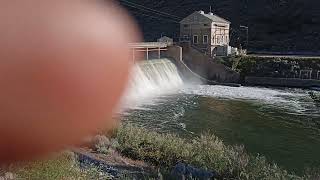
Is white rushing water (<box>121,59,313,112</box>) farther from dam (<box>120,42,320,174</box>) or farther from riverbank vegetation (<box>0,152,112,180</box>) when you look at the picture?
riverbank vegetation (<box>0,152,112,180</box>)

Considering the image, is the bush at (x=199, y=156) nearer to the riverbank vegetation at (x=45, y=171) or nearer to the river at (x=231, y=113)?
the riverbank vegetation at (x=45, y=171)

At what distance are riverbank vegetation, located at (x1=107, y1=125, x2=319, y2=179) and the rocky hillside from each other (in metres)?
49.5

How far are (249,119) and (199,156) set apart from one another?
15497mm

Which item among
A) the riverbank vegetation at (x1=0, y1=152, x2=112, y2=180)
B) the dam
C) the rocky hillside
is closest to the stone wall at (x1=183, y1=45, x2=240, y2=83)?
the dam

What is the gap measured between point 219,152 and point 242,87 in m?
29.4

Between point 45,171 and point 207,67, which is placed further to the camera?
point 207,67

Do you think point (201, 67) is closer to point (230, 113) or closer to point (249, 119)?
point (230, 113)

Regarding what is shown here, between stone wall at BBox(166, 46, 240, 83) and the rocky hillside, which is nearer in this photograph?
stone wall at BBox(166, 46, 240, 83)

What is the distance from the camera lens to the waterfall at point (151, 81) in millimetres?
32734

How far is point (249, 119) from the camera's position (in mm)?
27781

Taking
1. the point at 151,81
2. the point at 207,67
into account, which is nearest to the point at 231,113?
the point at 151,81

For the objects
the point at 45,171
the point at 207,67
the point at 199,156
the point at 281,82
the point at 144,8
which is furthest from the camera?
the point at 144,8

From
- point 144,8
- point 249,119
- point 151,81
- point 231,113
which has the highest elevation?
point 144,8

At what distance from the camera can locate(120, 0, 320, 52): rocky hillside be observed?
6397cm
